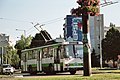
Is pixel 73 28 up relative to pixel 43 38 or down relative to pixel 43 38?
up

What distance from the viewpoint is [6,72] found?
52.0 metres

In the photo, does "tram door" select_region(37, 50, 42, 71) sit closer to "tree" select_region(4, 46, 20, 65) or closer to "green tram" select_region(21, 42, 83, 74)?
"green tram" select_region(21, 42, 83, 74)

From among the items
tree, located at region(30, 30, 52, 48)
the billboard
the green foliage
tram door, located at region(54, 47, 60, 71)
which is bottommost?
tram door, located at region(54, 47, 60, 71)

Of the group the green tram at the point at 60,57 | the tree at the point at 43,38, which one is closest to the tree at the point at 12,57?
the tree at the point at 43,38

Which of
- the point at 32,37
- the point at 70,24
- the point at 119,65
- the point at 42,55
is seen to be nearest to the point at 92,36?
the point at 32,37

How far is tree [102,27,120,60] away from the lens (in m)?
75.6

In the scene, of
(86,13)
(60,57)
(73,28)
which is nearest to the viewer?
(86,13)

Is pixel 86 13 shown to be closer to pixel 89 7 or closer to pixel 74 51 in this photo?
pixel 89 7

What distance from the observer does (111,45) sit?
77.7m

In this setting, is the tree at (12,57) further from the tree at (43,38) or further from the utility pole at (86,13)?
the utility pole at (86,13)

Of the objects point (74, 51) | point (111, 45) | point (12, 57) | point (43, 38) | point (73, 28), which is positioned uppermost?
point (73, 28)

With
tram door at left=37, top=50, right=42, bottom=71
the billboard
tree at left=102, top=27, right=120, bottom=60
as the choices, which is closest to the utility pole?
tram door at left=37, top=50, right=42, bottom=71

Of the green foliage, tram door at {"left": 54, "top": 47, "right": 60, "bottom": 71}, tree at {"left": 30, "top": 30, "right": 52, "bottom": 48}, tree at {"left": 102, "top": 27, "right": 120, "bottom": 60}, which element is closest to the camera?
the green foliage

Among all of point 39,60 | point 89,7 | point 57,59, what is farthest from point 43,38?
point 89,7
